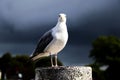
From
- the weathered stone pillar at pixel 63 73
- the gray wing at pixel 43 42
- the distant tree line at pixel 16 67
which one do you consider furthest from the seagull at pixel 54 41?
the distant tree line at pixel 16 67

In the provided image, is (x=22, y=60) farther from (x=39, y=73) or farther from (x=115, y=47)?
(x=39, y=73)

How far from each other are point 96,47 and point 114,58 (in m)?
9.30

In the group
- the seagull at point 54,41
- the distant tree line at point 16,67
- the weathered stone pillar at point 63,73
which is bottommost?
the weathered stone pillar at point 63,73

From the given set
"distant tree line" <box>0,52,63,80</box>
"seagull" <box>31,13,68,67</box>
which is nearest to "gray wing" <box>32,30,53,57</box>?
"seagull" <box>31,13,68,67</box>

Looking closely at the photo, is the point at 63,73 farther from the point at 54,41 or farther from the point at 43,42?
the point at 43,42

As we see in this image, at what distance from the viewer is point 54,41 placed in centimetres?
1300

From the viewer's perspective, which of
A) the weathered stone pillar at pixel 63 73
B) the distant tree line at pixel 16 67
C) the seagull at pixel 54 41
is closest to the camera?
the weathered stone pillar at pixel 63 73

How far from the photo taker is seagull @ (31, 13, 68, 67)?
41.8ft

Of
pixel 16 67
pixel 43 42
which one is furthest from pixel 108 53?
pixel 43 42

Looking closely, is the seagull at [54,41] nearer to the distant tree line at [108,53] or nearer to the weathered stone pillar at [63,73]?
the weathered stone pillar at [63,73]

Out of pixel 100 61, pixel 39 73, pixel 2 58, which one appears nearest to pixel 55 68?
pixel 39 73

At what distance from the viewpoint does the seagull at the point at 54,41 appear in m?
12.7

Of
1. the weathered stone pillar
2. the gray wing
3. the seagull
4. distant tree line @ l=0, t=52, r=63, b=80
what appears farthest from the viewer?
distant tree line @ l=0, t=52, r=63, b=80

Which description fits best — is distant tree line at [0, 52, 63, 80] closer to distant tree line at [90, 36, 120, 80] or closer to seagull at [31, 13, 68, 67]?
distant tree line at [90, 36, 120, 80]
